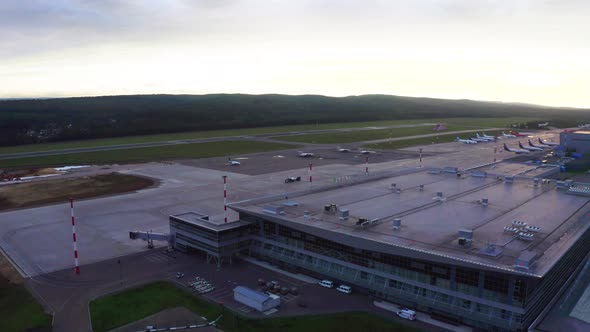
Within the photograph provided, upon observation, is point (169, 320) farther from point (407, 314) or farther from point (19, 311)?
point (407, 314)

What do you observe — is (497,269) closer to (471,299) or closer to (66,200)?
(471,299)

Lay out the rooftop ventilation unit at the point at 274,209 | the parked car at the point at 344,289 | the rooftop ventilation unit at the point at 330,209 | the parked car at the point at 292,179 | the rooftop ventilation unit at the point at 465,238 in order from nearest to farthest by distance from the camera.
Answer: the rooftop ventilation unit at the point at 465,238, the parked car at the point at 344,289, the rooftop ventilation unit at the point at 274,209, the rooftop ventilation unit at the point at 330,209, the parked car at the point at 292,179

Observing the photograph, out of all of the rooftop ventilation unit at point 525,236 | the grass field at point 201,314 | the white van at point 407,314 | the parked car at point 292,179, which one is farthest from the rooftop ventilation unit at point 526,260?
the parked car at point 292,179

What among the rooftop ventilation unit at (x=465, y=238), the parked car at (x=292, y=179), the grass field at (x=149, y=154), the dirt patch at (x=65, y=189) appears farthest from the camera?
the grass field at (x=149, y=154)

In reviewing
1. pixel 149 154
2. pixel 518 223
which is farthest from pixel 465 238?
pixel 149 154

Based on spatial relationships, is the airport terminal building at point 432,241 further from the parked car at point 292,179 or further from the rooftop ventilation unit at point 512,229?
the parked car at point 292,179

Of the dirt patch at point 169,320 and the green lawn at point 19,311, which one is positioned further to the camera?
the green lawn at point 19,311

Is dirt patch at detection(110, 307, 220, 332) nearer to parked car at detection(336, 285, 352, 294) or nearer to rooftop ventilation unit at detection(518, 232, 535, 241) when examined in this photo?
parked car at detection(336, 285, 352, 294)
